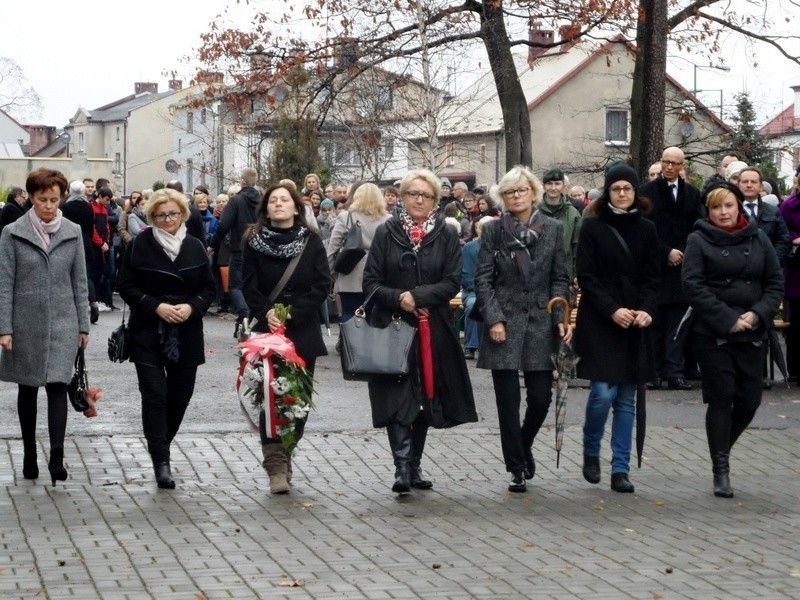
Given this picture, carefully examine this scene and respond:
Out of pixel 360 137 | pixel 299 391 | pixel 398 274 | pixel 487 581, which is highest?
pixel 360 137

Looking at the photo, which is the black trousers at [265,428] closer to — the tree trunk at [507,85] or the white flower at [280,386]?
the white flower at [280,386]

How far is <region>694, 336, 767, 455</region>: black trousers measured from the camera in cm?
926

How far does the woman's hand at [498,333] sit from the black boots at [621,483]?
1.09m

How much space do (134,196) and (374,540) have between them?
17858 millimetres

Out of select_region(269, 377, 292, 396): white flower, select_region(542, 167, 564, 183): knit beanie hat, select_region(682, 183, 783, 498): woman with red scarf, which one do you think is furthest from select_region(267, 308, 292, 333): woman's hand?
select_region(542, 167, 564, 183): knit beanie hat

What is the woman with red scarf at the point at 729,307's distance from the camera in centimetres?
922

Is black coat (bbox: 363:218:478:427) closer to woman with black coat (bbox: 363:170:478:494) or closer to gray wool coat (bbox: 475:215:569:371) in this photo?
woman with black coat (bbox: 363:170:478:494)

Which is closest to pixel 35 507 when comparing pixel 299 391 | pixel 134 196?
pixel 299 391

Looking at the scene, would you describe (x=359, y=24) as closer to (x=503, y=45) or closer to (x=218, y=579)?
(x=503, y=45)

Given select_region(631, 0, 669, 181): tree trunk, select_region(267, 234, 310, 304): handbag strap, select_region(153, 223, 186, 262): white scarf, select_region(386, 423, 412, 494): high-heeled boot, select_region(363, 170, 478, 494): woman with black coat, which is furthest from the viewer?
select_region(631, 0, 669, 181): tree trunk

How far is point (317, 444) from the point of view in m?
10.8

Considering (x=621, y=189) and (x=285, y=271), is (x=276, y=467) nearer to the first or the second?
(x=285, y=271)

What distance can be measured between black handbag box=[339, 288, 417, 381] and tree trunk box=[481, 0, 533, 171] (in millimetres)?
18825

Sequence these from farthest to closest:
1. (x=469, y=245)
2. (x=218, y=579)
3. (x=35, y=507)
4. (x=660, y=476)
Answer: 1. (x=469, y=245)
2. (x=660, y=476)
3. (x=35, y=507)
4. (x=218, y=579)
